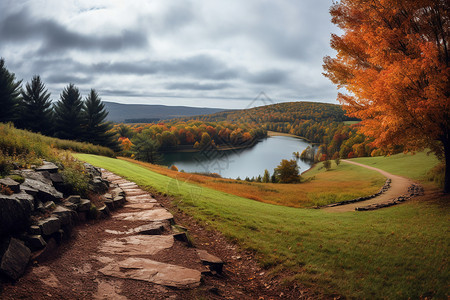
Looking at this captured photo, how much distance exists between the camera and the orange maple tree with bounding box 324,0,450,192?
8734 mm

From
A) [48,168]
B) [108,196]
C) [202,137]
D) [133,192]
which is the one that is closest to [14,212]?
→ [48,168]

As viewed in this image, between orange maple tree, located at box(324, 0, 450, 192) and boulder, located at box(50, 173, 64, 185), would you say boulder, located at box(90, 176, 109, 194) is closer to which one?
boulder, located at box(50, 173, 64, 185)

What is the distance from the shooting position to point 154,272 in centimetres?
452

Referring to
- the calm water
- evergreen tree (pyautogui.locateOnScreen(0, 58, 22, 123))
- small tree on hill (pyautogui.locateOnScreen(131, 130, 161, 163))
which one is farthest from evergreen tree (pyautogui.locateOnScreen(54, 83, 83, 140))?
the calm water

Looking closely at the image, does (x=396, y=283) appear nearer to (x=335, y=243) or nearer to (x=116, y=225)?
(x=335, y=243)

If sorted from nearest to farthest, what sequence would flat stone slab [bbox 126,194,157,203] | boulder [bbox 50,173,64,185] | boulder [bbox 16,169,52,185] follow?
boulder [bbox 16,169,52,185] → boulder [bbox 50,173,64,185] → flat stone slab [bbox 126,194,157,203]

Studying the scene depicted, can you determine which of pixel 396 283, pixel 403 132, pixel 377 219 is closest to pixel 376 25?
pixel 403 132

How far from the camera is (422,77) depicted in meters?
9.36

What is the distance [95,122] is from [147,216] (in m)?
43.6

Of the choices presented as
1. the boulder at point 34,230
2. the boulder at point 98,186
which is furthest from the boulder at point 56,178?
the boulder at point 34,230

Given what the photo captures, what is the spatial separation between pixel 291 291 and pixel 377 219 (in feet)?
25.4

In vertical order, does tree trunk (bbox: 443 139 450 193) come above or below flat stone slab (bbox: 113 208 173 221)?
above

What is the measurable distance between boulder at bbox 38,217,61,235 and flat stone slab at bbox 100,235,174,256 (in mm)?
1076

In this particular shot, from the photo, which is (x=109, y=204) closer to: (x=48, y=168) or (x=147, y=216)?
(x=147, y=216)
